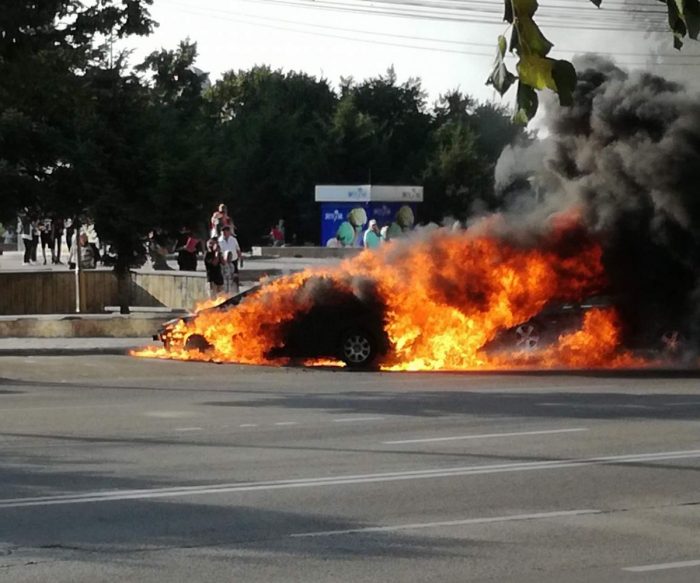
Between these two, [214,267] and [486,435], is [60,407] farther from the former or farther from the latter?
[214,267]

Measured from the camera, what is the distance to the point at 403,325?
20.4m

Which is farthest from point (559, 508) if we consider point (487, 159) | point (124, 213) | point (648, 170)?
point (487, 159)

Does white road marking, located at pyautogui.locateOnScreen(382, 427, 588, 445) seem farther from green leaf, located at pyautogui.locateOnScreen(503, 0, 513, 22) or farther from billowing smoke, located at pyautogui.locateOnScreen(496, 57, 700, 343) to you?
billowing smoke, located at pyautogui.locateOnScreen(496, 57, 700, 343)

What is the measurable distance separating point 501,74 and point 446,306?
54.3 feet

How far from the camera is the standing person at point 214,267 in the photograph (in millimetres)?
25812

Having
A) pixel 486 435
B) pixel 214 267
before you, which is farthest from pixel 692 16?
pixel 214 267

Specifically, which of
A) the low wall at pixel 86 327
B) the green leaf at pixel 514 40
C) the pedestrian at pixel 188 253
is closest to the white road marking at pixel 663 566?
the green leaf at pixel 514 40

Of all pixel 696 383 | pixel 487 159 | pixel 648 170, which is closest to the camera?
pixel 696 383

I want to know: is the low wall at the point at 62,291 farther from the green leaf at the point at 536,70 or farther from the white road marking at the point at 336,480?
the green leaf at the point at 536,70

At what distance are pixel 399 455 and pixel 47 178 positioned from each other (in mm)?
18735

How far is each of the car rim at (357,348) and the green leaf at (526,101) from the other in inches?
616

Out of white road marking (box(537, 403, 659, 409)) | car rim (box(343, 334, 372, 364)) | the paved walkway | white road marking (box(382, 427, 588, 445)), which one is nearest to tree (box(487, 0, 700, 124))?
white road marking (box(382, 427, 588, 445))

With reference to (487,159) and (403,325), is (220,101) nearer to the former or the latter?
(487,159)

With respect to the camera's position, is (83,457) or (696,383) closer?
(83,457)
